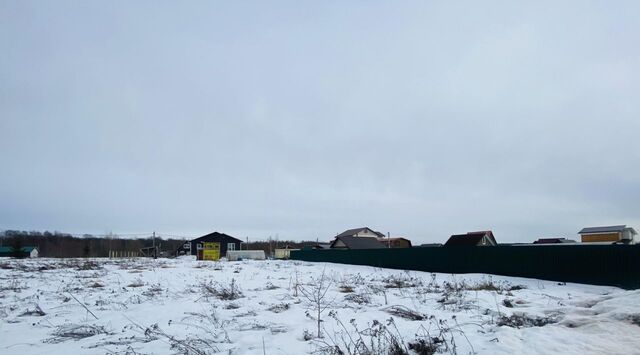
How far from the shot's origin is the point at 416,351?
4.98 m

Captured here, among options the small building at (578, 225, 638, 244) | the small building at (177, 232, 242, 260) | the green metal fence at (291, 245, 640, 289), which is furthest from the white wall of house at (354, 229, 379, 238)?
the green metal fence at (291, 245, 640, 289)

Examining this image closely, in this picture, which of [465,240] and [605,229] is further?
[605,229]

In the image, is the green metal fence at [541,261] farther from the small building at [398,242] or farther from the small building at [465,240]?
the small building at [398,242]

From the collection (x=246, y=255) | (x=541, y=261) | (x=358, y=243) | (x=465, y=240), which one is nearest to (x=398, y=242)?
(x=358, y=243)

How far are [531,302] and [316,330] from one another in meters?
4.96

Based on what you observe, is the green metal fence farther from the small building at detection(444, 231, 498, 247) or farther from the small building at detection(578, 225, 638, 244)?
the small building at detection(578, 225, 638, 244)

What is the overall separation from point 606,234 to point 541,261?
31.2 metres

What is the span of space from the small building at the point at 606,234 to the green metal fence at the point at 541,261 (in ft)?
83.3

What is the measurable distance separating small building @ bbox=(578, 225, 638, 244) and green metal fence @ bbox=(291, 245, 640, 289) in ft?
83.3

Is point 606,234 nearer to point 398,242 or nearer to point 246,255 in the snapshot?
point 398,242

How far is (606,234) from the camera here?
4003cm

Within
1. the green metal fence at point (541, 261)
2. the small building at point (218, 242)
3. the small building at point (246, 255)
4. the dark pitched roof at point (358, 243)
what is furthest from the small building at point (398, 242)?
the green metal fence at point (541, 261)

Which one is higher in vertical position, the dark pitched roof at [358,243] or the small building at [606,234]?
the small building at [606,234]

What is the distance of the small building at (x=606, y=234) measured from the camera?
38969 mm
